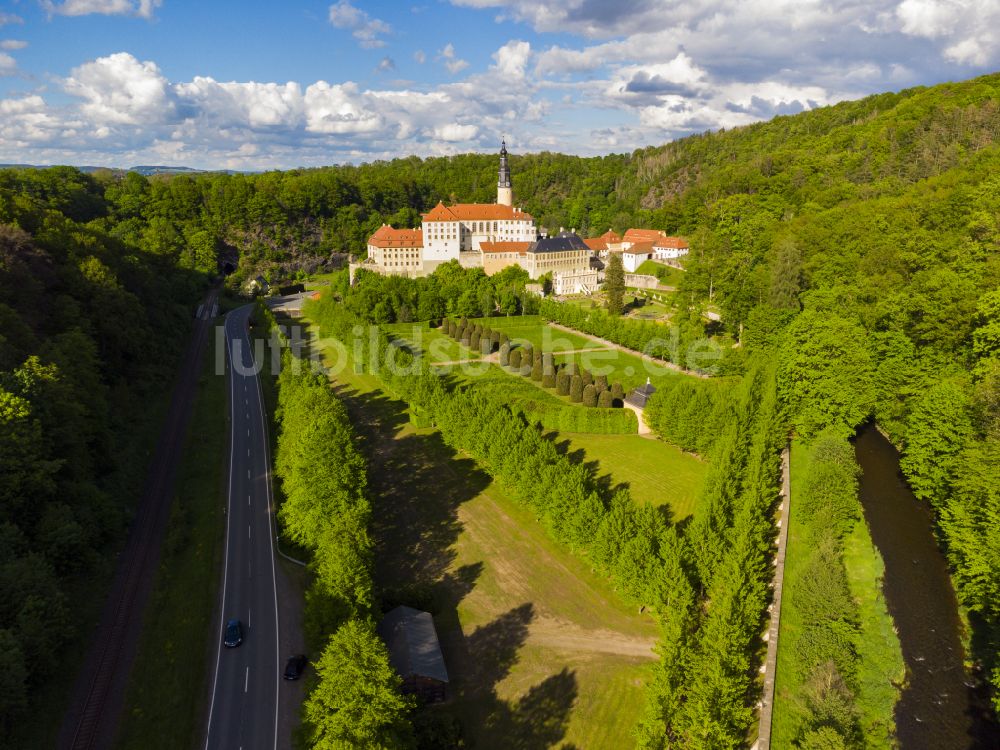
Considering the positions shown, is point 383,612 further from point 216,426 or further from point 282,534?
point 216,426

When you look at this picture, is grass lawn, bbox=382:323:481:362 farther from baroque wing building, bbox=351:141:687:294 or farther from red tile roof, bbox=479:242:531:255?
red tile roof, bbox=479:242:531:255

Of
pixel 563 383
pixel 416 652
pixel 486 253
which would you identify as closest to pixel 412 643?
pixel 416 652

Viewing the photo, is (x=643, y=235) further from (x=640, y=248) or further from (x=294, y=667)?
(x=294, y=667)

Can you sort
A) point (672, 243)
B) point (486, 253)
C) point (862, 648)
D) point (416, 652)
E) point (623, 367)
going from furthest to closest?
point (672, 243)
point (486, 253)
point (623, 367)
point (862, 648)
point (416, 652)

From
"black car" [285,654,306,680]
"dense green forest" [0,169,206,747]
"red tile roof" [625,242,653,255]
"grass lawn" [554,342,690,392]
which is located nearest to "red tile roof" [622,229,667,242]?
"red tile roof" [625,242,653,255]

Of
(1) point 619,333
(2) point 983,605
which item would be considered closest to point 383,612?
(2) point 983,605
